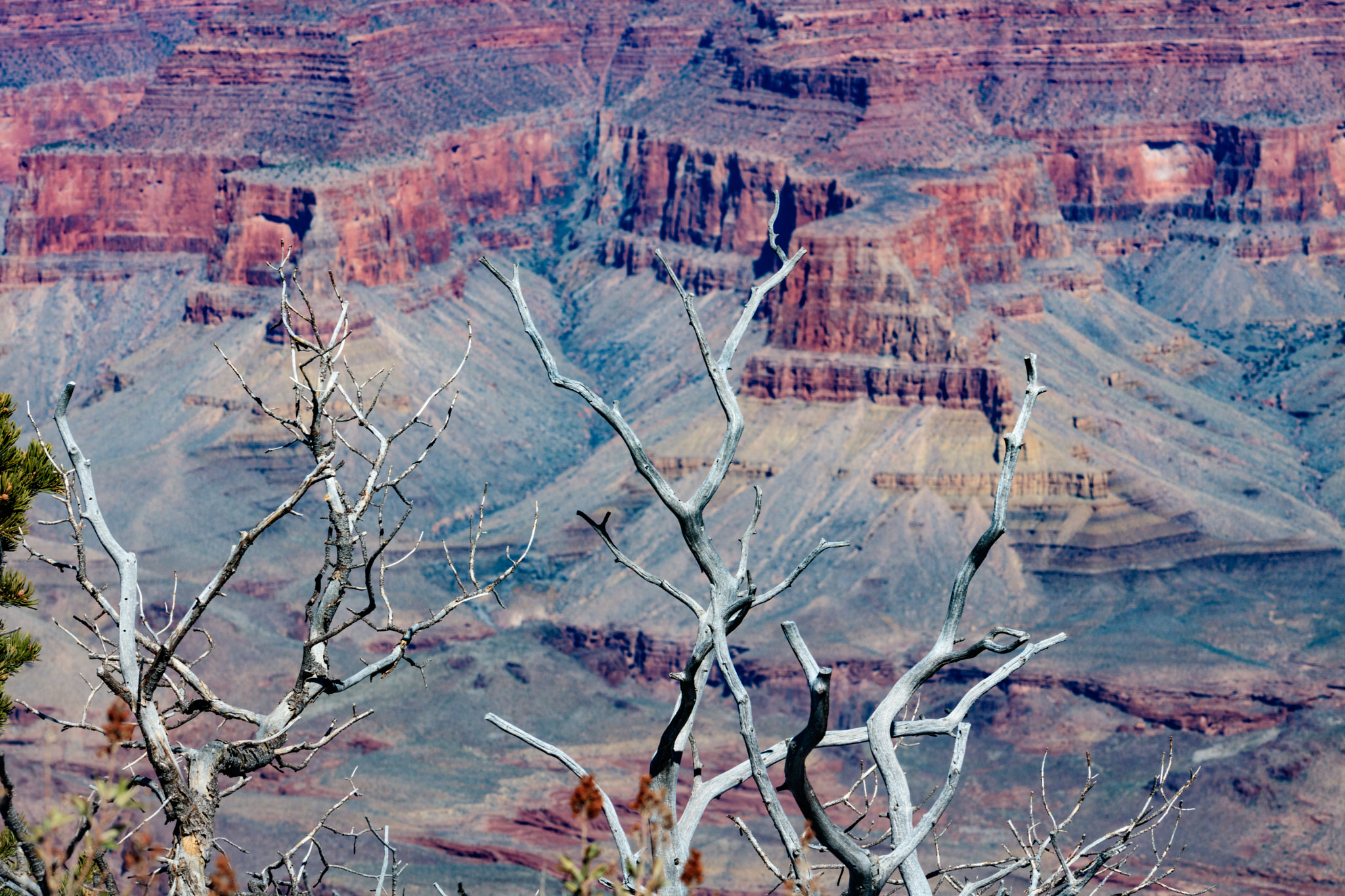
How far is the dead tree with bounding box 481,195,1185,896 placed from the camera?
46.0 feet

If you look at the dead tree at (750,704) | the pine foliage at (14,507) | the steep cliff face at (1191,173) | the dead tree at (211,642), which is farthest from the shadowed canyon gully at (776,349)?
the dead tree at (750,704)

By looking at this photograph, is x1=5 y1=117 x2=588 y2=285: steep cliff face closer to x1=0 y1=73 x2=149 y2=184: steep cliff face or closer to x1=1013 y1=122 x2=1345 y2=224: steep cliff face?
x1=0 y1=73 x2=149 y2=184: steep cliff face

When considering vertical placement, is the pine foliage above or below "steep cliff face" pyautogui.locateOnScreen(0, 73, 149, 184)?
above

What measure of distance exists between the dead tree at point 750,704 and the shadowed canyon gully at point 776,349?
50.3 m

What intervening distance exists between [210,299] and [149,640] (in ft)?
409

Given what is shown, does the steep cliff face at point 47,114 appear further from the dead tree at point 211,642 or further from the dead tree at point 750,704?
the dead tree at point 750,704

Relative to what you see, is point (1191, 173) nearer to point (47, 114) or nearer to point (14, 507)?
point (47, 114)

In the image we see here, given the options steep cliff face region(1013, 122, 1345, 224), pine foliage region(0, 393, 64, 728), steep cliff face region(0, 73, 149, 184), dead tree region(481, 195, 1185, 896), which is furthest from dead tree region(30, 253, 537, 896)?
steep cliff face region(0, 73, 149, 184)

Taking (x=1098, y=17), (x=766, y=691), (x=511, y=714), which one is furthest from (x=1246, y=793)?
(x=1098, y=17)

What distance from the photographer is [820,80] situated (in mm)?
153875

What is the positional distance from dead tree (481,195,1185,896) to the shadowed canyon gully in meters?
50.3

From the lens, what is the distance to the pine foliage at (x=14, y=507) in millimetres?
17438

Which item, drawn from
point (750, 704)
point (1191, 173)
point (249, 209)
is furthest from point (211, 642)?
point (1191, 173)

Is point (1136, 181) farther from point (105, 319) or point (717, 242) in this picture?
point (105, 319)
